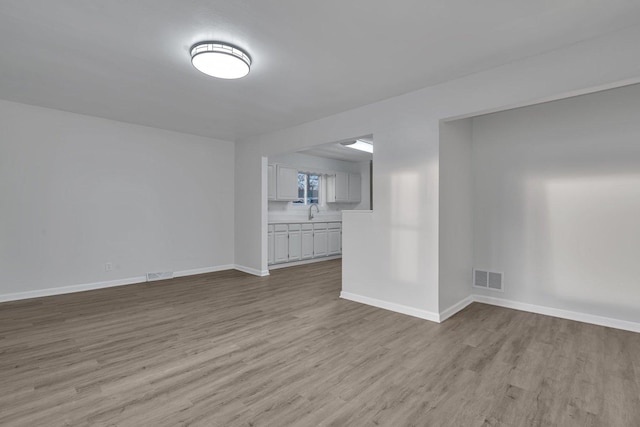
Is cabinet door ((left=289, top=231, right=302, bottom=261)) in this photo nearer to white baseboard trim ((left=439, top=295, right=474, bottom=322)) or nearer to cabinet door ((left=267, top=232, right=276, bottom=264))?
cabinet door ((left=267, top=232, right=276, bottom=264))

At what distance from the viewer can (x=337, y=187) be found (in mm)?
7773

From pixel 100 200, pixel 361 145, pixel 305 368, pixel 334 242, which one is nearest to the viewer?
pixel 305 368

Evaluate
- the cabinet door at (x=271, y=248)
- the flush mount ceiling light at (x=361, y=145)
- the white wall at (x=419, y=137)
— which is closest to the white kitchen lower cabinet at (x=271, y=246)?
the cabinet door at (x=271, y=248)

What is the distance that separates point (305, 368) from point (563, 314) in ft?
9.66

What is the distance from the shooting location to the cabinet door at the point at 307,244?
663 cm

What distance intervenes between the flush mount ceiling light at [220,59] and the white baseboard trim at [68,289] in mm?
3850

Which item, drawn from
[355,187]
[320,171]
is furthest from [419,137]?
[355,187]

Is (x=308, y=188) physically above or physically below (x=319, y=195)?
above

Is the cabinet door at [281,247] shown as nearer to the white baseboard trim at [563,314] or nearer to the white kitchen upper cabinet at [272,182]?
the white kitchen upper cabinet at [272,182]

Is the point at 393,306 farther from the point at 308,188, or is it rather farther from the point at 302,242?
the point at 308,188

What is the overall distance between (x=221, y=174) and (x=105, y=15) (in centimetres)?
398

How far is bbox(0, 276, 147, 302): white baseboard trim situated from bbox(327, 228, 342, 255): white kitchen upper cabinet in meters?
3.85

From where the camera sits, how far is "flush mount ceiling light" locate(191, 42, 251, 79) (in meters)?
2.43

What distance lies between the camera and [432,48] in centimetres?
254
